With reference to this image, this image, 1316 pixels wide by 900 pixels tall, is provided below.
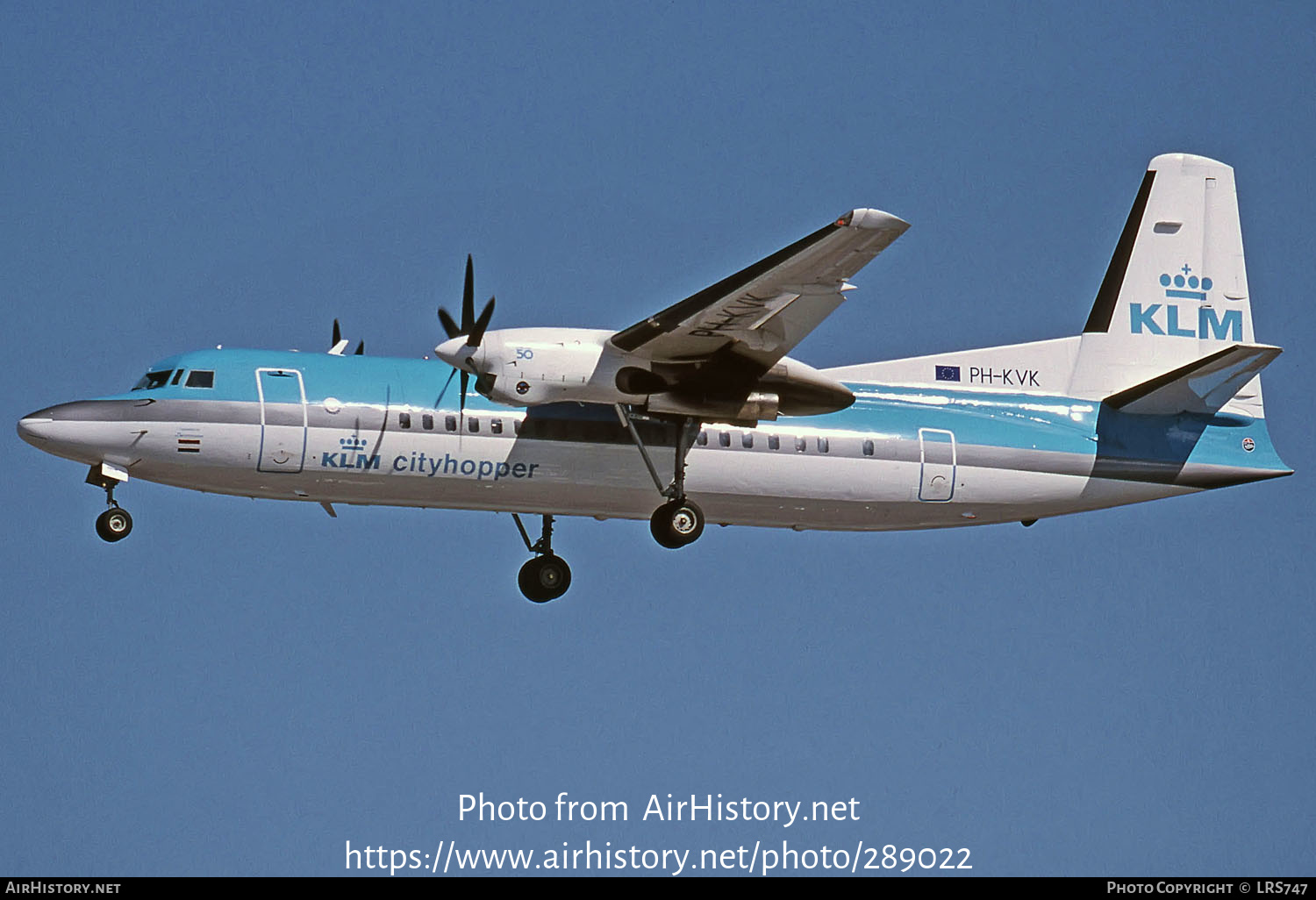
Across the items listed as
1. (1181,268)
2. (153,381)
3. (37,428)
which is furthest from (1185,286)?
(37,428)

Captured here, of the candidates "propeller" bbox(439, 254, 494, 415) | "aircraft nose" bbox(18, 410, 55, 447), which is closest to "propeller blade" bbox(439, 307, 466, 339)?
"propeller" bbox(439, 254, 494, 415)

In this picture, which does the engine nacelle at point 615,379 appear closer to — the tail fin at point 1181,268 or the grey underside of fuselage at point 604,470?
the grey underside of fuselage at point 604,470

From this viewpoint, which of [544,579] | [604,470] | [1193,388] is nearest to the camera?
[604,470]

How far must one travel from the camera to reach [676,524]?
2131cm

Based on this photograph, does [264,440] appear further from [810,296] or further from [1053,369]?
[1053,369]

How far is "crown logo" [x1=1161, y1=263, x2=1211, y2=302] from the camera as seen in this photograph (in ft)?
80.3

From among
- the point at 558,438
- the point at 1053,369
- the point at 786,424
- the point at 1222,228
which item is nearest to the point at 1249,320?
the point at 1222,228

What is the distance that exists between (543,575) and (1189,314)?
913cm

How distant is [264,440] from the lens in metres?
20.7

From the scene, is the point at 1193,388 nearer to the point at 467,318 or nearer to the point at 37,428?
the point at 467,318

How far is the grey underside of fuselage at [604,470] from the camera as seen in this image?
68.1 ft
